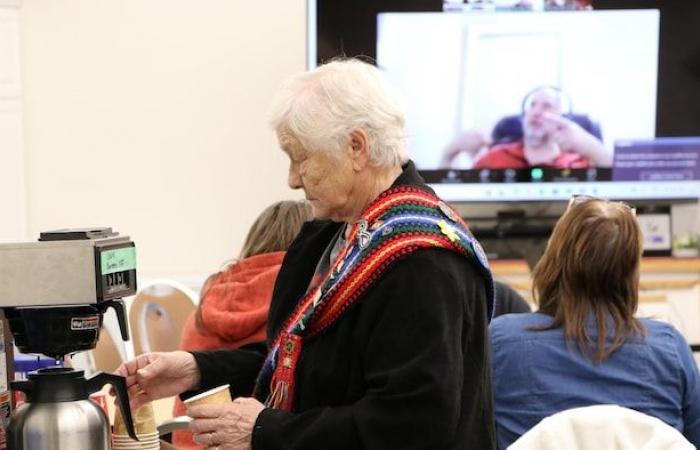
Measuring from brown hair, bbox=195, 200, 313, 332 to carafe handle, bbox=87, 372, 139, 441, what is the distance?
1.25 metres

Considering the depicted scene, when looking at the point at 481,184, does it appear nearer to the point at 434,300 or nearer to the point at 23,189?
the point at 23,189

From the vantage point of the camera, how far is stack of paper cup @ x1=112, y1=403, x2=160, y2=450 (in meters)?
1.98

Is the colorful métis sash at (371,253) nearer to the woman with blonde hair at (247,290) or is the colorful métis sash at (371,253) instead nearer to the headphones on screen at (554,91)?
the woman with blonde hair at (247,290)

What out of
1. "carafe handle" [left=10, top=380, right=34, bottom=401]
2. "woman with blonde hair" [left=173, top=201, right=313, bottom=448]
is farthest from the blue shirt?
"carafe handle" [left=10, top=380, right=34, bottom=401]

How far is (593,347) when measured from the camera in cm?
278

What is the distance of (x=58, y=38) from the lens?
5.30m

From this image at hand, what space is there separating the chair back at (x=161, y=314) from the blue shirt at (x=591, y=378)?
4.36ft

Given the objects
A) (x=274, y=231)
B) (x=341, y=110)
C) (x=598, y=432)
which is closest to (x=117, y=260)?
(x=341, y=110)

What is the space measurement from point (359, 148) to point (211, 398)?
478 millimetres

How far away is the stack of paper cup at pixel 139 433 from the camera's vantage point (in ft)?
6.48

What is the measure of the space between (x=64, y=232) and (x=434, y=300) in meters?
0.57

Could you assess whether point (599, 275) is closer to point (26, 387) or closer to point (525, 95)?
point (26, 387)

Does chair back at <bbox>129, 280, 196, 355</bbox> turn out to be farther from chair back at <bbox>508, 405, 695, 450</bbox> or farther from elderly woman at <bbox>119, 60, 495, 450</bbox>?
chair back at <bbox>508, 405, 695, 450</bbox>

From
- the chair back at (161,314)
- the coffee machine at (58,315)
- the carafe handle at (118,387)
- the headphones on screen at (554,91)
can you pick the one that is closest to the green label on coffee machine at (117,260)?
the coffee machine at (58,315)
